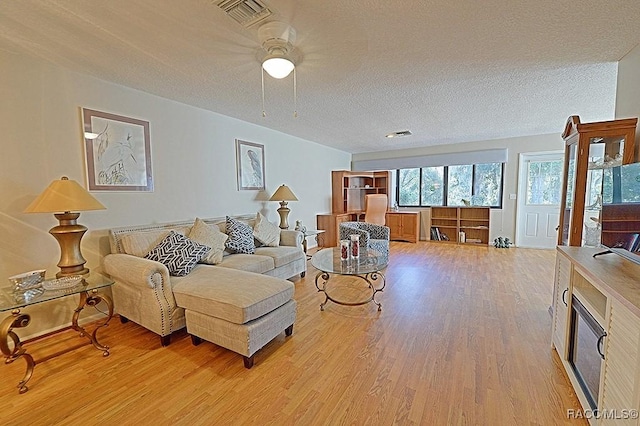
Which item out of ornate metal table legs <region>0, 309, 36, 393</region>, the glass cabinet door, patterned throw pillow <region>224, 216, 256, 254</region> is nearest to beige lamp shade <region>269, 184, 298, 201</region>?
patterned throw pillow <region>224, 216, 256, 254</region>

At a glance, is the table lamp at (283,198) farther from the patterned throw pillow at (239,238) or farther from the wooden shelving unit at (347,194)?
the wooden shelving unit at (347,194)

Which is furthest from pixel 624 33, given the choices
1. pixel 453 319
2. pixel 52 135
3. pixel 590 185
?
pixel 52 135

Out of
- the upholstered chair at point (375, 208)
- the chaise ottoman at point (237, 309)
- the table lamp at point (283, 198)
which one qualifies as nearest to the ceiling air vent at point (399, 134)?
the upholstered chair at point (375, 208)

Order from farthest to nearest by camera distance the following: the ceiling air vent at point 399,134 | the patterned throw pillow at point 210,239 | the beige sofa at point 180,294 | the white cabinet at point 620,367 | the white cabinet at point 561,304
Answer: the ceiling air vent at point 399,134, the patterned throw pillow at point 210,239, the beige sofa at point 180,294, the white cabinet at point 561,304, the white cabinet at point 620,367

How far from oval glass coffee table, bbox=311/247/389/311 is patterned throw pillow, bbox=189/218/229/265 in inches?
42.0

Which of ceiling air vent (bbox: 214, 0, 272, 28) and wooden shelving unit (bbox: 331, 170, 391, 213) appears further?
wooden shelving unit (bbox: 331, 170, 391, 213)

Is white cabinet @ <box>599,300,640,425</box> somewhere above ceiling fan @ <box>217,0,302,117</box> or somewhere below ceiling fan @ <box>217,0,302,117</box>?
below

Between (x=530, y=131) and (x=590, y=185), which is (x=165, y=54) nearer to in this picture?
(x=590, y=185)

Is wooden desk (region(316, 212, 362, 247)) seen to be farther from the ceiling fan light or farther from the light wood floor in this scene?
the ceiling fan light

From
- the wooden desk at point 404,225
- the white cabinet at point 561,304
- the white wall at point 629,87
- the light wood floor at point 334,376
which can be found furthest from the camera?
the wooden desk at point 404,225

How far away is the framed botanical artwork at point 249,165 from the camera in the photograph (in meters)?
4.21

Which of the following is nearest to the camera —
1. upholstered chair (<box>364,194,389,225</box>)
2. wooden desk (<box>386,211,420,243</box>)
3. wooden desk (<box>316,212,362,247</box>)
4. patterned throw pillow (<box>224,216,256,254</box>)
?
patterned throw pillow (<box>224,216,256,254</box>)

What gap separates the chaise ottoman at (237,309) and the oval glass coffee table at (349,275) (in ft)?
2.43

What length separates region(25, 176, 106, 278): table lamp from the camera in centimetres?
208
